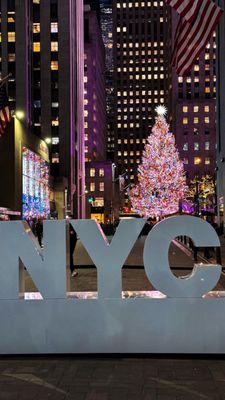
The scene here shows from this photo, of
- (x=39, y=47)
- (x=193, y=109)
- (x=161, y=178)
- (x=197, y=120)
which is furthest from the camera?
(x=193, y=109)

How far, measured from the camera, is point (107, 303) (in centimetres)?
712

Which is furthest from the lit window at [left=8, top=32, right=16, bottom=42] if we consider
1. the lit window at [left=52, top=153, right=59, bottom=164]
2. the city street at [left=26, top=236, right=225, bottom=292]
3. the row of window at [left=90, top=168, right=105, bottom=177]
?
the city street at [left=26, top=236, right=225, bottom=292]

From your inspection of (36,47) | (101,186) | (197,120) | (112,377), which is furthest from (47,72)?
(112,377)

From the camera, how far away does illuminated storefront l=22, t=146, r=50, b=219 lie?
5409 centimetres

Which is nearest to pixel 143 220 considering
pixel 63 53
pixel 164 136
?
pixel 164 136

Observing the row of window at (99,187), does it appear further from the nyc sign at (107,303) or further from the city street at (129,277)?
the nyc sign at (107,303)

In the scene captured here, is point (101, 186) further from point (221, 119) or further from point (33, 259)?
point (33, 259)

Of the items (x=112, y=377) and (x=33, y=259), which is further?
(x=33, y=259)

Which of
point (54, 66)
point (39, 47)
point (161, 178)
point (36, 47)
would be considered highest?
point (36, 47)

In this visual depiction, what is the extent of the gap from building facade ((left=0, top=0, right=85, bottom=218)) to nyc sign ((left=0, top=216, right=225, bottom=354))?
269 ft

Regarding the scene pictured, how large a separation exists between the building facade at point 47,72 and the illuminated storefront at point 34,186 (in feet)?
75.7

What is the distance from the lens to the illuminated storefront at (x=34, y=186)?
2129 inches

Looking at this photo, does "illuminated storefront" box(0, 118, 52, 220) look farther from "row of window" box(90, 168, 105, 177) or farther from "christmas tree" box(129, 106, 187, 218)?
"row of window" box(90, 168, 105, 177)

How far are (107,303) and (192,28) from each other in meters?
6.02
